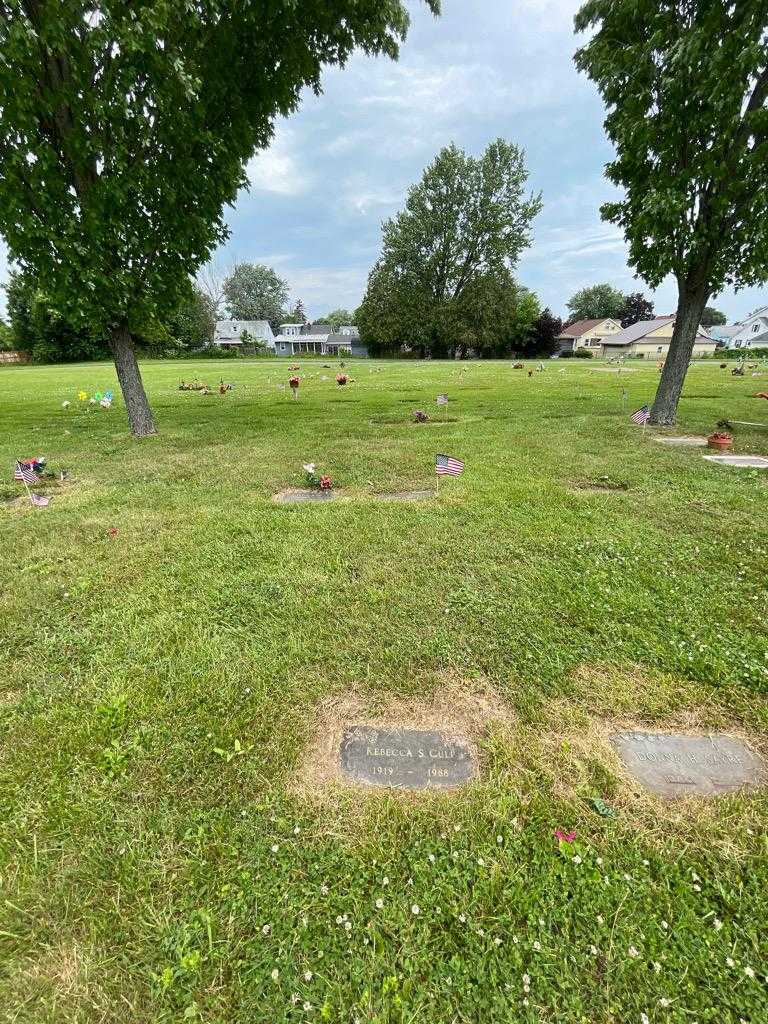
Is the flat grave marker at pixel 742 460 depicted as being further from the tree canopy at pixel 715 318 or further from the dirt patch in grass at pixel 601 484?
the tree canopy at pixel 715 318

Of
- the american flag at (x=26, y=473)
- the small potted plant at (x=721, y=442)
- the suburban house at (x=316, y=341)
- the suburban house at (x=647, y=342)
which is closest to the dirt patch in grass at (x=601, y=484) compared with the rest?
the small potted plant at (x=721, y=442)

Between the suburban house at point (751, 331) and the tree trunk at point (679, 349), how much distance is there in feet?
249

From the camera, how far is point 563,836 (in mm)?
1527

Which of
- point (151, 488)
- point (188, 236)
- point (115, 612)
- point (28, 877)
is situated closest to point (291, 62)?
point (188, 236)

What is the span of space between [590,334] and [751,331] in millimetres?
26682

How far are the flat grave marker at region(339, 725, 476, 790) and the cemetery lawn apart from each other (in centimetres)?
8

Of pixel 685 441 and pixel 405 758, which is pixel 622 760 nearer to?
pixel 405 758

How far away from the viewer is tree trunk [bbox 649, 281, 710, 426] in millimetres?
7500

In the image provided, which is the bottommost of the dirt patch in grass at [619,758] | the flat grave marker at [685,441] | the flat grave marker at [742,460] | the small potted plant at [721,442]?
the dirt patch in grass at [619,758]

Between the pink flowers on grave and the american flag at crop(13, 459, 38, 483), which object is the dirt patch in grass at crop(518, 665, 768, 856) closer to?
the pink flowers on grave

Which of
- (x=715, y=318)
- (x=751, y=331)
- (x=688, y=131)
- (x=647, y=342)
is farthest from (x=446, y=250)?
(x=715, y=318)

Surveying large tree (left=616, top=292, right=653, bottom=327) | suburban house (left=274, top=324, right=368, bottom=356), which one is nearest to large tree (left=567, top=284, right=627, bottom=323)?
large tree (left=616, top=292, right=653, bottom=327)

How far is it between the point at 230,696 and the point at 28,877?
0.87 metres

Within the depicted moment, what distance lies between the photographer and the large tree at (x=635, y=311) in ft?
244
